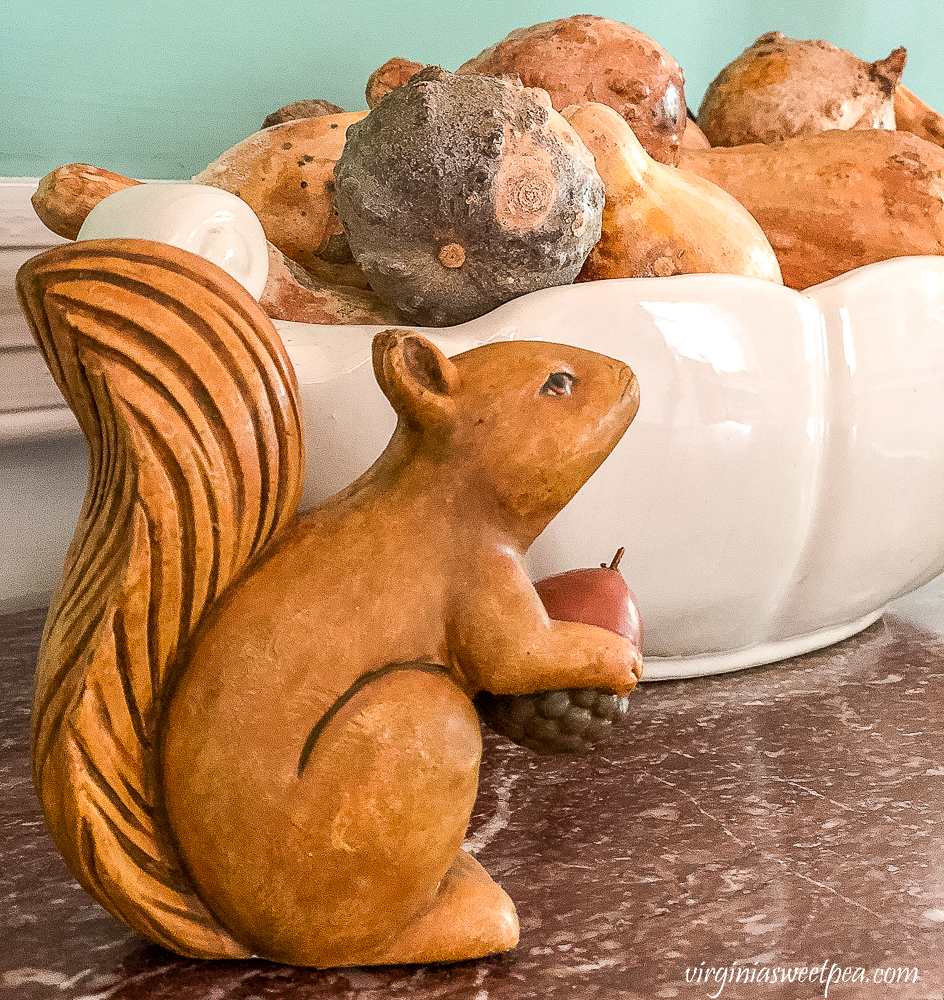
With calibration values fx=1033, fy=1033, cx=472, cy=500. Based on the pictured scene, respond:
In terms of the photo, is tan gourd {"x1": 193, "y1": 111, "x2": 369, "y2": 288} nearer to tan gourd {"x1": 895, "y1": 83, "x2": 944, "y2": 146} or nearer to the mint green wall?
the mint green wall

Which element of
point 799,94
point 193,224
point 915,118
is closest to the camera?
point 193,224

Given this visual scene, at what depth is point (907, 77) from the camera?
1282 millimetres

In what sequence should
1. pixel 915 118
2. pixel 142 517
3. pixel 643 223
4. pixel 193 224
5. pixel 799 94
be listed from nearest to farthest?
pixel 142 517 → pixel 193 224 → pixel 643 223 → pixel 799 94 → pixel 915 118

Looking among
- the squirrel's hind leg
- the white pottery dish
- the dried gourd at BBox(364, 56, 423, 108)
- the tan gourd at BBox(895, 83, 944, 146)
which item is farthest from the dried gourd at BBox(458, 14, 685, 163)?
the squirrel's hind leg

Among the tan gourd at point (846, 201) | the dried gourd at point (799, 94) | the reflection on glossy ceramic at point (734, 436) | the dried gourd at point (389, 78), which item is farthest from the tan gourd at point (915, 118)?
the dried gourd at point (389, 78)

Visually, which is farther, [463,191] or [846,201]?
[846,201]

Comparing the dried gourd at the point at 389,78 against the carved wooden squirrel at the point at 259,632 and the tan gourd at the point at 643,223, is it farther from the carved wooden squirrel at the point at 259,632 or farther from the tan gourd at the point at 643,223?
the carved wooden squirrel at the point at 259,632

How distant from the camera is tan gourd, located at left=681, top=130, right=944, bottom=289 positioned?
2.15 feet

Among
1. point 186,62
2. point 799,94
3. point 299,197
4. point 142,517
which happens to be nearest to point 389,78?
point 299,197

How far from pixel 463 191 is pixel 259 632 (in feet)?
0.78

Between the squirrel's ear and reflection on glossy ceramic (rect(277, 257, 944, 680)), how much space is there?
147 millimetres

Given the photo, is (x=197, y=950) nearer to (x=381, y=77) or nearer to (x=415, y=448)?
(x=415, y=448)

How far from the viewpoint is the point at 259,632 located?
1.09ft

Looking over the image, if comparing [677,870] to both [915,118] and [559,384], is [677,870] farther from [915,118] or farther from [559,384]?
[915,118]
